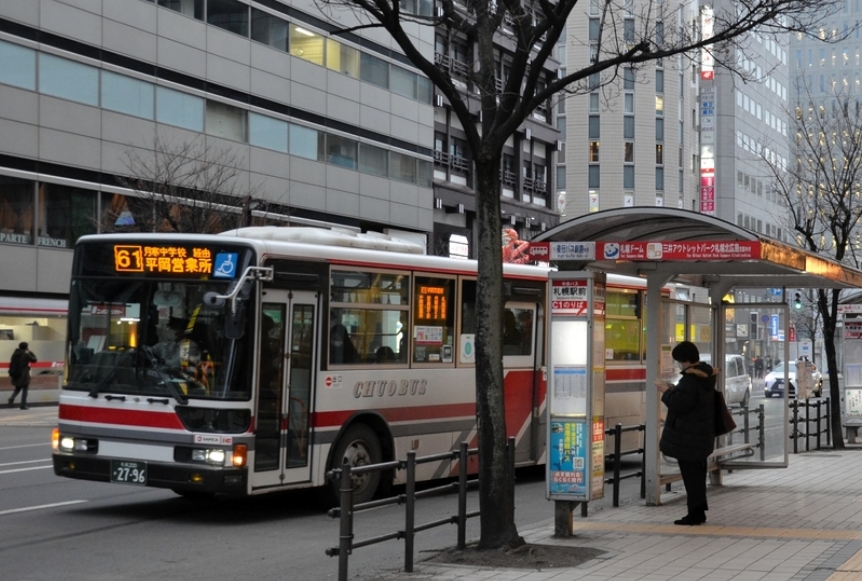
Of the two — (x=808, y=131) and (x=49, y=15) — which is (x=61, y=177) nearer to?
(x=49, y=15)

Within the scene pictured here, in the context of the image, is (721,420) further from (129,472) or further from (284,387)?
(129,472)

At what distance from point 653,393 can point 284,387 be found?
4153 millimetres

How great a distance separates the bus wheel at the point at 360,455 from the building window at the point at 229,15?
31396mm

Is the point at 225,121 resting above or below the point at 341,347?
above

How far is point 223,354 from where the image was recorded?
12188 millimetres

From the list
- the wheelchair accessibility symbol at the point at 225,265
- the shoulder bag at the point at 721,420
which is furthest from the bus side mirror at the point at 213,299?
the shoulder bag at the point at 721,420

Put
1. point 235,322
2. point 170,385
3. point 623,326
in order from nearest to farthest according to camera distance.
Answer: point 235,322 < point 170,385 < point 623,326

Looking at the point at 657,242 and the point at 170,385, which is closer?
the point at 657,242

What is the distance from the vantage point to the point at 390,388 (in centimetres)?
1423

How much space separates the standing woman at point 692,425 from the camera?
12.1 meters

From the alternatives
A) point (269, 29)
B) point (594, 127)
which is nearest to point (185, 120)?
point (269, 29)

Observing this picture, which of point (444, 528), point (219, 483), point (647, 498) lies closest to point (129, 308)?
point (219, 483)

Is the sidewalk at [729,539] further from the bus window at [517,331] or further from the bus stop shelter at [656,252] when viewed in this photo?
the bus window at [517,331]

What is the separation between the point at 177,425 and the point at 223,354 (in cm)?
82
